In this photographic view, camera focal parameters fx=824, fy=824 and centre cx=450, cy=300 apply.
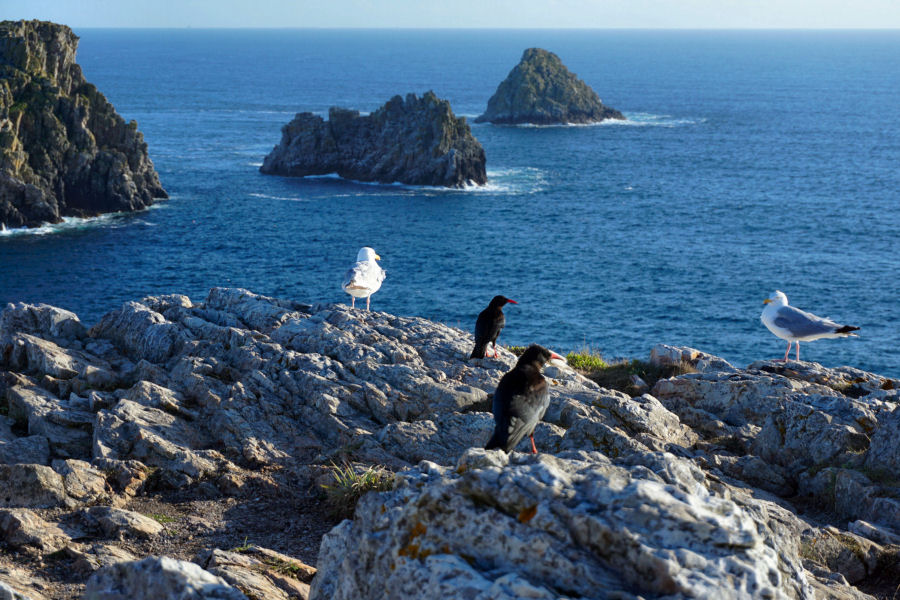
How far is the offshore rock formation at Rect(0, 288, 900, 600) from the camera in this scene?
6742mm

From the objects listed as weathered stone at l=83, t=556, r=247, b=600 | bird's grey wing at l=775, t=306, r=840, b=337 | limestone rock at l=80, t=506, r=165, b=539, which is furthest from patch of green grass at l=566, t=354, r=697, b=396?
weathered stone at l=83, t=556, r=247, b=600

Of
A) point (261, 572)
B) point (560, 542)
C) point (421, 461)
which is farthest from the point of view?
point (261, 572)

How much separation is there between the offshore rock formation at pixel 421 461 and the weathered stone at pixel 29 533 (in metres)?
0.03

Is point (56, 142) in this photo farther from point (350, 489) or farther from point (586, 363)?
point (350, 489)

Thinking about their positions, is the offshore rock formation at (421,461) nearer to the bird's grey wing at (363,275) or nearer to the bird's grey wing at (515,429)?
the bird's grey wing at (515,429)

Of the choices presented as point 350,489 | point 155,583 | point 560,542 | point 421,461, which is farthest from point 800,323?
point 155,583

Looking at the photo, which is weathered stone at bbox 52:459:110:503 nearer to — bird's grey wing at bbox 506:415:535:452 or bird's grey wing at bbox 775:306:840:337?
bird's grey wing at bbox 506:415:535:452

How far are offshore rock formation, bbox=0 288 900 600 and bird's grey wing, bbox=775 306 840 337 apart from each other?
2866mm

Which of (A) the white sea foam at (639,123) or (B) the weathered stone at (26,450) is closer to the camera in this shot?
(B) the weathered stone at (26,450)

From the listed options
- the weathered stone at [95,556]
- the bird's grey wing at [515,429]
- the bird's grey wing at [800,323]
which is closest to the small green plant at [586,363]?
the bird's grey wing at [800,323]

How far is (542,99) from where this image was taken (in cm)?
18150

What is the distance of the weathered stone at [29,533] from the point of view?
11.6 meters

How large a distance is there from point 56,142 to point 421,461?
321ft

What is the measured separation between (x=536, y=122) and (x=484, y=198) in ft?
237
